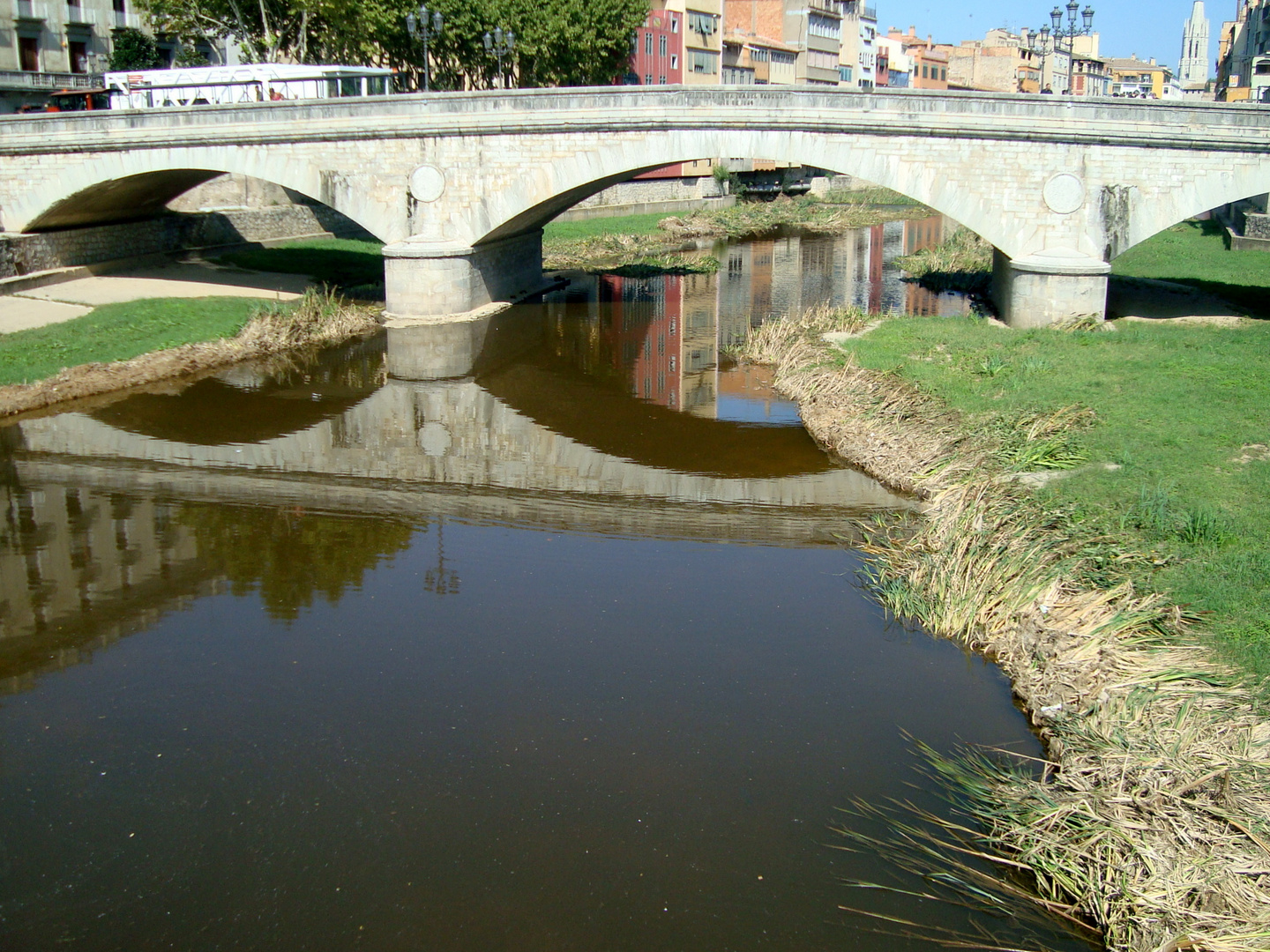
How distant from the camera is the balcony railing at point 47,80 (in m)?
43.1

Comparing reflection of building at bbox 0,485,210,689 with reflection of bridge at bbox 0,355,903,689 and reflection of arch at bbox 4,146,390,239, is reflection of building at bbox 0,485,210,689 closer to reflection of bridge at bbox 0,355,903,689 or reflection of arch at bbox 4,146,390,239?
reflection of bridge at bbox 0,355,903,689

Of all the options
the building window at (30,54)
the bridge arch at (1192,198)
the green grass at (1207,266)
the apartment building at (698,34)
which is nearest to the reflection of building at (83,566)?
the bridge arch at (1192,198)

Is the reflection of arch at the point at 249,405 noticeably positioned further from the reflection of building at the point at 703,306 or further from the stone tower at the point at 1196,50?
the stone tower at the point at 1196,50

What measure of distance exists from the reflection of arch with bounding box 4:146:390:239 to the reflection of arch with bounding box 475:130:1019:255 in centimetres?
312

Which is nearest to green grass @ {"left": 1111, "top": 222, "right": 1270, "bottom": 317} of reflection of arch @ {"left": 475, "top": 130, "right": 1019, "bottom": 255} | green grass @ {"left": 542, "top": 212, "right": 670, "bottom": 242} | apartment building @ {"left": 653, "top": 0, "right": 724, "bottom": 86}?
reflection of arch @ {"left": 475, "top": 130, "right": 1019, "bottom": 255}

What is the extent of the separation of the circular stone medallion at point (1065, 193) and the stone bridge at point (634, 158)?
0.04 metres

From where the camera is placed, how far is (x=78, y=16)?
4672 centimetres

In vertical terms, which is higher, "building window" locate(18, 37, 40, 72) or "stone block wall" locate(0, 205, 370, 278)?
"building window" locate(18, 37, 40, 72)

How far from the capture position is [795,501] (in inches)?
567

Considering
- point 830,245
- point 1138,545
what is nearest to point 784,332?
point 1138,545

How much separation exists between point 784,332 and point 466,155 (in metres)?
8.49

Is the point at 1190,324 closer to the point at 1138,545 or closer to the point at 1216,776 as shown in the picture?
the point at 1138,545

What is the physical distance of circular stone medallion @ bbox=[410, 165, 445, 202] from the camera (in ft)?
84.1

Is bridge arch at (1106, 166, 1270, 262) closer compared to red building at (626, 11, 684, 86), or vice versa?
bridge arch at (1106, 166, 1270, 262)
